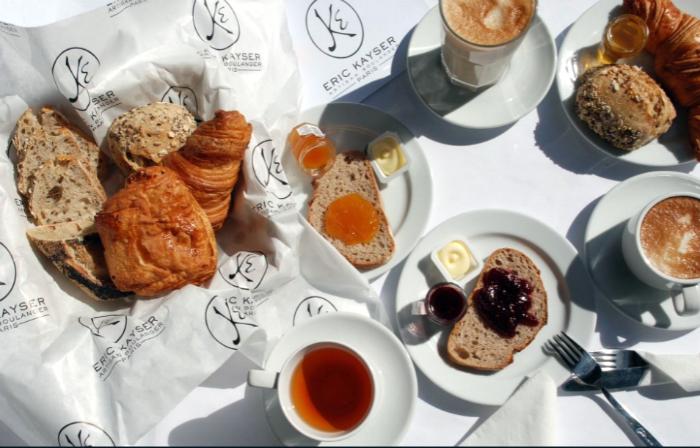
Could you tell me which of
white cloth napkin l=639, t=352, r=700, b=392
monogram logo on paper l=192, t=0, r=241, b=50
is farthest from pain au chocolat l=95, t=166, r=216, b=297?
white cloth napkin l=639, t=352, r=700, b=392

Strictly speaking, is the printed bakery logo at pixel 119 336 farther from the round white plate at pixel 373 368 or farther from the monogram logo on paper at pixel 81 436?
the round white plate at pixel 373 368

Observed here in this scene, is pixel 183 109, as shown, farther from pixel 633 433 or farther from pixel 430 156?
pixel 633 433

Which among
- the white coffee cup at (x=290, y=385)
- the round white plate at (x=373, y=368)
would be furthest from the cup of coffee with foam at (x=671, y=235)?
the white coffee cup at (x=290, y=385)

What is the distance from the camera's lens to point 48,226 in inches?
59.0

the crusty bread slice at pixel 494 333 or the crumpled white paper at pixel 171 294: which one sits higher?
the crumpled white paper at pixel 171 294

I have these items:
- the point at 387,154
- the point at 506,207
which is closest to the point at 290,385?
the point at 387,154

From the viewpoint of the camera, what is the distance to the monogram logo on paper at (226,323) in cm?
141

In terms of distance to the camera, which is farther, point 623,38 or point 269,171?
point 623,38

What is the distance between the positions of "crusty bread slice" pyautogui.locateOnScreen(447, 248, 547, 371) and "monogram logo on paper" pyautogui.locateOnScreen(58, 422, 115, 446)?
89cm

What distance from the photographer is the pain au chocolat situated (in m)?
1.41

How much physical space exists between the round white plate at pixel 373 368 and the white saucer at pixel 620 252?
0.62 meters

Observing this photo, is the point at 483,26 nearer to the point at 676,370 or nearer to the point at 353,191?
the point at 353,191

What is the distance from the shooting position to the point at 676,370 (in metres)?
1.54

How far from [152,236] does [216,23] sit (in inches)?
24.7
